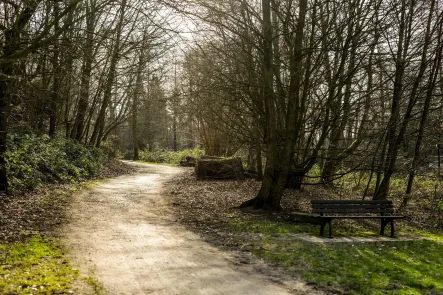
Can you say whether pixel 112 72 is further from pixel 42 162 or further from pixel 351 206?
pixel 351 206

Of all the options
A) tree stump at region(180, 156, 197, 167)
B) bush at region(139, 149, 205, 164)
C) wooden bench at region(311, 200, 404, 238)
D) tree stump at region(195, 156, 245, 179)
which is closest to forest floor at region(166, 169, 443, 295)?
wooden bench at region(311, 200, 404, 238)

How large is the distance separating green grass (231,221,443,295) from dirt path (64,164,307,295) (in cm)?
92

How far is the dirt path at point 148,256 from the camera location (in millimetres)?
5621

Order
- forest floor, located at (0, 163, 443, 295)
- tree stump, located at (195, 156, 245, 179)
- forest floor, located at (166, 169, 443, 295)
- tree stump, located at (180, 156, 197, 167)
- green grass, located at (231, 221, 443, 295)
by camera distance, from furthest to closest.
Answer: tree stump, located at (180, 156, 197, 167), tree stump, located at (195, 156, 245, 179), forest floor, located at (166, 169, 443, 295), green grass, located at (231, 221, 443, 295), forest floor, located at (0, 163, 443, 295)

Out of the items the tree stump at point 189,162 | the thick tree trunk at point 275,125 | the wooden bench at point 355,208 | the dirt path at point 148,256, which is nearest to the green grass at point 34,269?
the dirt path at point 148,256

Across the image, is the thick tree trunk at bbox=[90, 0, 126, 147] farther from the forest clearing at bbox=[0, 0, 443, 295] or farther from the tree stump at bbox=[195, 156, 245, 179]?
the tree stump at bbox=[195, 156, 245, 179]

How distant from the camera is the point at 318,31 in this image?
1233cm

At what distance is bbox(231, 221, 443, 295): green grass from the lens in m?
6.04

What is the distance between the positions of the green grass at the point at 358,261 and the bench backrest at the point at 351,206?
0.58 meters

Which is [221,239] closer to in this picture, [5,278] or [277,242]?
[277,242]

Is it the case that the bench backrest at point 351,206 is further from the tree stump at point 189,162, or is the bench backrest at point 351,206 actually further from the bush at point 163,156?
the bush at point 163,156

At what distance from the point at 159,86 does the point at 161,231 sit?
24.0 metres

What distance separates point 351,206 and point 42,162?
35.2 feet

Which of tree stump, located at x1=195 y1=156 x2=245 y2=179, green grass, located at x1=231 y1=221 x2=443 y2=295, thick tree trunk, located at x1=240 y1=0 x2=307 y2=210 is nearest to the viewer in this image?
green grass, located at x1=231 y1=221 x2=443 y2=295
